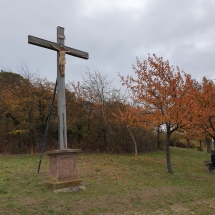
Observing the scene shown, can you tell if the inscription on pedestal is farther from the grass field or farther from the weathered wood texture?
the weathered wood texture

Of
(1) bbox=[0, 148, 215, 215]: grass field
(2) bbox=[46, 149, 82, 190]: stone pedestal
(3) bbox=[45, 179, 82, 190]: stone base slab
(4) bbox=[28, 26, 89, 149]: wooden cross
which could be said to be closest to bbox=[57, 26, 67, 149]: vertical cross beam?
(4) bbox=[28, 26, 89, 149]: wooden cross

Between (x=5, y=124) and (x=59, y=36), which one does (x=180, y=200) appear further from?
(x=5, y=124)

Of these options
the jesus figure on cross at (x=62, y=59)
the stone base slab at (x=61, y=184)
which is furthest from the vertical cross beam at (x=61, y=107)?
the stone base slab at (x=61, y=184)

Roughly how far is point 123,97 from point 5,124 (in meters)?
10.5

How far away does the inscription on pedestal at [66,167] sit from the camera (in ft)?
26.0

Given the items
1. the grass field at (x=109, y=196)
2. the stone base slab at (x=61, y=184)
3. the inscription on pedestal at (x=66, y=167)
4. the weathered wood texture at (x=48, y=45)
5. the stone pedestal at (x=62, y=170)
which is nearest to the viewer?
Answer: the grass field at (x=109, y=196)

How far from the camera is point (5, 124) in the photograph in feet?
67.1

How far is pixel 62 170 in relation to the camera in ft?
26.0

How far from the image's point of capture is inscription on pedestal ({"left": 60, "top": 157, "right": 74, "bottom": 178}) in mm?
7911

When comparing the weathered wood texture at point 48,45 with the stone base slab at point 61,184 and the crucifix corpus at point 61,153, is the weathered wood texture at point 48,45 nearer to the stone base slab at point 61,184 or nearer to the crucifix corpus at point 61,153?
the crucifix corpus at point 61,153

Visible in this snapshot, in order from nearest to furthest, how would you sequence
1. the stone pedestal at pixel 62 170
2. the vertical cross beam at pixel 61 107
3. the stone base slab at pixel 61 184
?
the stone base slab at pixel 61 184, the stone pedestal at pixel 62 170, the vertical cross beam at pixel 61 107

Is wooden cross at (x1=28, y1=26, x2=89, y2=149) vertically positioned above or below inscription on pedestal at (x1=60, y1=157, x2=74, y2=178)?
above

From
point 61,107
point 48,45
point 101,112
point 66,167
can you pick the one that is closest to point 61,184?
point 66,167

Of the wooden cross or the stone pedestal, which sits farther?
the wooden cross
